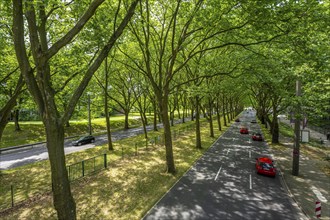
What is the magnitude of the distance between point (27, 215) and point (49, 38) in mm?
12054

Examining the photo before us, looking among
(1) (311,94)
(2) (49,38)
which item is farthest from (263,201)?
(2) (49,38)

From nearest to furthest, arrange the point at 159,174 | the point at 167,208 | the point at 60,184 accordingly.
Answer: the point at 60,184 → the point at 167,208 → the point at 159,174

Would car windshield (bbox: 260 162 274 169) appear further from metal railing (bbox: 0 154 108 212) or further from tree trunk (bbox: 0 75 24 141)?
tree trunk (bbox: 0 75 24 141)

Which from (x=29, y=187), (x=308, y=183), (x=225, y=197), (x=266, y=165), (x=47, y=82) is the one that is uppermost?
(x=47, y=82)

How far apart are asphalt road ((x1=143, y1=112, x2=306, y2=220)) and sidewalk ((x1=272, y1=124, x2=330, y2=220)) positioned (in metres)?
0.52

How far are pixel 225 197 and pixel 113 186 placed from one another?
21.9 feet

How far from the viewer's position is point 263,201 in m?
10.4

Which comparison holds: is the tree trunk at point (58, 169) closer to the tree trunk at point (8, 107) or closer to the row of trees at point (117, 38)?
the row of trees at point (117, 38)

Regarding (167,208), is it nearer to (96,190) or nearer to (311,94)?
(96,190)

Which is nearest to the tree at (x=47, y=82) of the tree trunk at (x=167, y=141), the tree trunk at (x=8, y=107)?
the tree trunk at (x=8, y=107)

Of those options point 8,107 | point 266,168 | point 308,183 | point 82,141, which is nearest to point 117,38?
point 8,107

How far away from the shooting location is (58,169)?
6.68 meters

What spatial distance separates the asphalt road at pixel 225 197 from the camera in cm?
905

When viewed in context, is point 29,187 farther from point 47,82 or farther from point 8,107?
point 47,82
